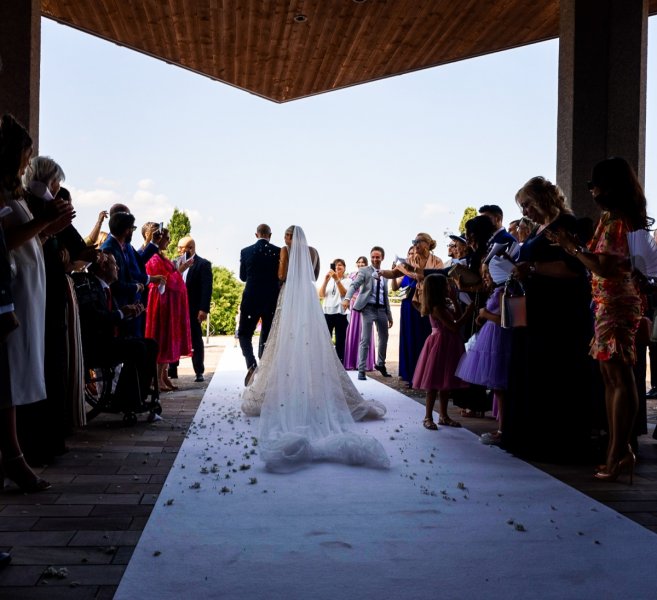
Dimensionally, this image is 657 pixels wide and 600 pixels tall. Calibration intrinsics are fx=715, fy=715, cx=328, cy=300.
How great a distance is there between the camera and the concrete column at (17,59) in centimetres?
598

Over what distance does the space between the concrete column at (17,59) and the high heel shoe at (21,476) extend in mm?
3340

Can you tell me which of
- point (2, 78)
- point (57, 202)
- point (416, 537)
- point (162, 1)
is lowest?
point (416, 537)

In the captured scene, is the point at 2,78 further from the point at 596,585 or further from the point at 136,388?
the point at 596,585

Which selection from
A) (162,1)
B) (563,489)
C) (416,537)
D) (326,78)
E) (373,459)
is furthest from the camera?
(326,78)

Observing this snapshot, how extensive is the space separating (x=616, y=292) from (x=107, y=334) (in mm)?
3653

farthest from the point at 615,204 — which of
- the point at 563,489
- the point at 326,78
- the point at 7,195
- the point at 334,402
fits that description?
the point at 326,78

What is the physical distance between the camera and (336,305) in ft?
34.4

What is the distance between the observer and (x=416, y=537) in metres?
2.86

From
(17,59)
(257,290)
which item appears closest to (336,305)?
(257,290)

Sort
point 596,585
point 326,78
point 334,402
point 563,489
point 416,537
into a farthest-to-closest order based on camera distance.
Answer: point 326,78
point 334,402
point 563,489
point 416,537
point 596,585

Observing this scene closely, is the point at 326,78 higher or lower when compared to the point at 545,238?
higher

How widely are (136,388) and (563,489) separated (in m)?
3.42

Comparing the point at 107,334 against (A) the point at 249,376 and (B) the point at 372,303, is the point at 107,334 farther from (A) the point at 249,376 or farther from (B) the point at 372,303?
(B) the point at 372,303

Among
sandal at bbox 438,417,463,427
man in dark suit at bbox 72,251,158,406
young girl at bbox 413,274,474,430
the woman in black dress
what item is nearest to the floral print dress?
the woman in black dress
